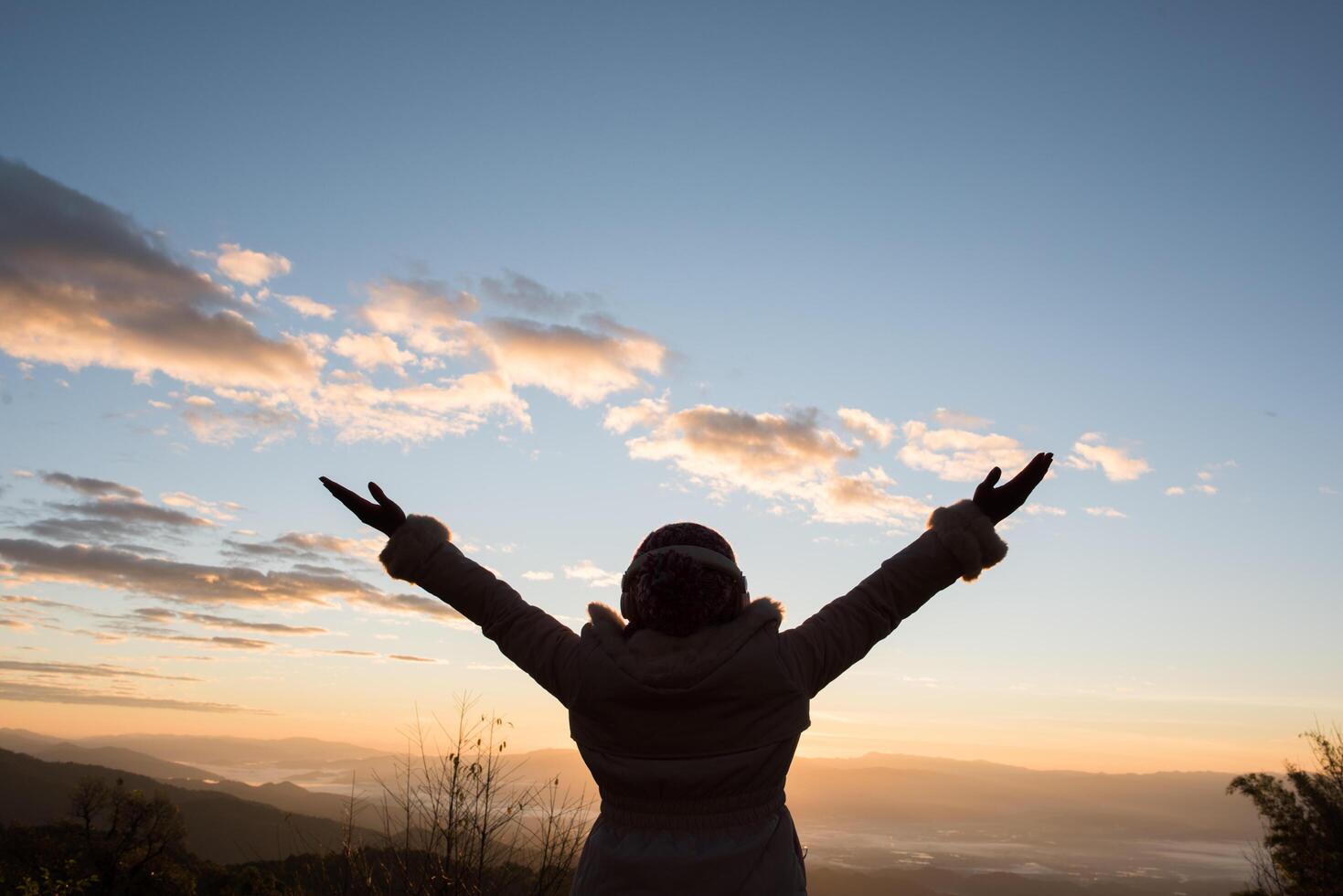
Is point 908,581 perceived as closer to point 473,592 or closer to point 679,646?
point 679,646

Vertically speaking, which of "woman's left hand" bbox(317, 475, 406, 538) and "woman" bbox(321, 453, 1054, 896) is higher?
"woman's left hand" bbox(317, 475, 406, 538)

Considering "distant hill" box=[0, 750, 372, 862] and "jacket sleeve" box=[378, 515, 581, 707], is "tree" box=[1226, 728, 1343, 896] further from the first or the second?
"distant hill" box=[0, 750, 372, 862]

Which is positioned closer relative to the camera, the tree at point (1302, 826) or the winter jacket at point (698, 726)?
the winter jacket at point (698, 726)

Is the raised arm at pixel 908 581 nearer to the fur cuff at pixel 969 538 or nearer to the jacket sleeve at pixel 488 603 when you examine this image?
the fur cuff at pixel 969 538

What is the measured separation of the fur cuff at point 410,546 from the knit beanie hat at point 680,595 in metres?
0.77

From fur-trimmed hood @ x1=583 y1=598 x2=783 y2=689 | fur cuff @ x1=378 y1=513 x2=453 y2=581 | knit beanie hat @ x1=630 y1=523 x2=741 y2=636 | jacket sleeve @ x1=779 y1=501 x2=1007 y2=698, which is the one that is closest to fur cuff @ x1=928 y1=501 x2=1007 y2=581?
jacket sleeve @ x1=779 y1=501 x2=1007 y2=698

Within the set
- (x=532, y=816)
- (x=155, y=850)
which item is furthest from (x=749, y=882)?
(x=155, y=850)

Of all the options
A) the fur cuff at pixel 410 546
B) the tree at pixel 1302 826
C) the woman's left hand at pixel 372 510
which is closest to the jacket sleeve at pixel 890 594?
the fur cuff at pixel 410 546

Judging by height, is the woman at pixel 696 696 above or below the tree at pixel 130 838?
above

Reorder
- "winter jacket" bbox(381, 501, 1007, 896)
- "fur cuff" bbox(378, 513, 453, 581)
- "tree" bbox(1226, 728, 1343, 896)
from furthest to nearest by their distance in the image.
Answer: "tree" bbox(1226, 728, 1343, 896) < "fur cuff" bbox(378, 513, 453, 581) < "winter jacket" bbox(381, 501, 1007, 896)

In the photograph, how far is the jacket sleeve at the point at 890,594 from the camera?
219 centimetres

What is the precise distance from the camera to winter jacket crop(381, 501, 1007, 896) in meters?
2.05

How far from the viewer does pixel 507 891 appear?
18.3ft

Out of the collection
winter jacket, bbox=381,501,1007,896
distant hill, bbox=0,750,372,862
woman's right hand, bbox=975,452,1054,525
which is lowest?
distant hill, bbox=0,750,372,862
